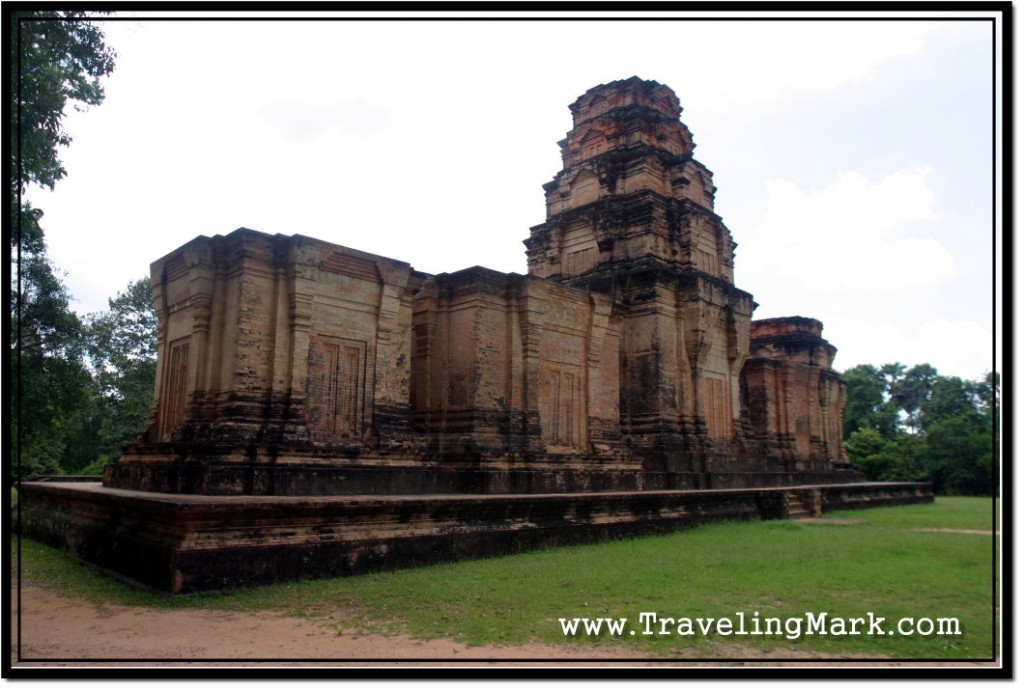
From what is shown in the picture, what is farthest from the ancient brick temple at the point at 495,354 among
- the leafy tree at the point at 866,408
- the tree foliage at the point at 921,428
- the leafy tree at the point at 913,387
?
the leafy tree at the point at 913,387

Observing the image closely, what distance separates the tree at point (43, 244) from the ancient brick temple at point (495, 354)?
8.65ft

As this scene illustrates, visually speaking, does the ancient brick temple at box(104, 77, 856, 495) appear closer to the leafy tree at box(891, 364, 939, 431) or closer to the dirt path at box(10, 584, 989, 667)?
the dirt path at box(10, 584, 989, 667)

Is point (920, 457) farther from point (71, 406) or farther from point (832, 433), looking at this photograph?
point (71, 406)

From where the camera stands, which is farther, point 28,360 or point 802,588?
point 28,360

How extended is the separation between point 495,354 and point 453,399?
1.23 m

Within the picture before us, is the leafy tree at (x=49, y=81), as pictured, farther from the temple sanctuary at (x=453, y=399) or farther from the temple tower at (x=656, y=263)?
the temple tower at (x=656, y=263)

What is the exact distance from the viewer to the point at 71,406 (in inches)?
871

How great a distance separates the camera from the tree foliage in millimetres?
31766

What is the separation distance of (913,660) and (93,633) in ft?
22.2

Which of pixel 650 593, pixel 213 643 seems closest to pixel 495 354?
pixel 650 593

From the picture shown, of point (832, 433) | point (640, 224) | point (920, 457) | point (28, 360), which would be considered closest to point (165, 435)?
point (28, 360)

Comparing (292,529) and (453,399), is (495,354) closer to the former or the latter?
(453,399)

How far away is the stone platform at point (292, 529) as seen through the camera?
8.20 metres

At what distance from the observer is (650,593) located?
26.6ft
